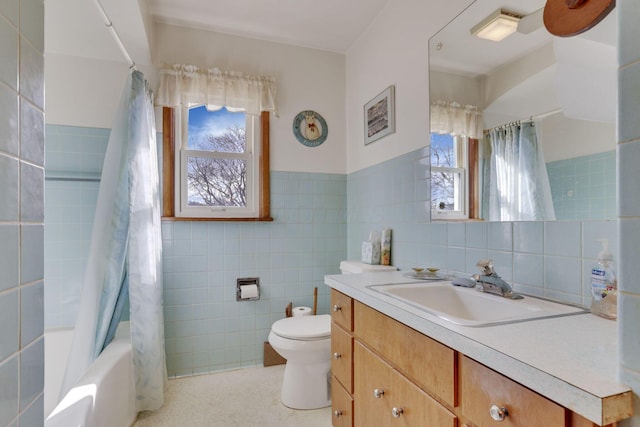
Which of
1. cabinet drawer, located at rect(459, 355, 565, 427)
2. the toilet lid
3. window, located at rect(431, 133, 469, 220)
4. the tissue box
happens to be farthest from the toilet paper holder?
cabinet drawer, located at rect(459, 355, 565, 427)

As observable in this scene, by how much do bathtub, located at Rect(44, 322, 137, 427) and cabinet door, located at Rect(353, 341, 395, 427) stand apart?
3.42 feet

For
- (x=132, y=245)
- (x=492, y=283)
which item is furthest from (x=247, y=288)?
(x=492, y=283)

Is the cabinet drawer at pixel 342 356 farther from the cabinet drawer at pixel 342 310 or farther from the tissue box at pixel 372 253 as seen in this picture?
the tissue box at pixel 372 253

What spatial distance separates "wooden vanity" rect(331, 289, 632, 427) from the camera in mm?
643

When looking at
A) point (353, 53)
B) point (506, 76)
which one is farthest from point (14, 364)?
point (353, 53)

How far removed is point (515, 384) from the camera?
2.18ft

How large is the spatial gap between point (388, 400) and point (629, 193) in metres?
0.93

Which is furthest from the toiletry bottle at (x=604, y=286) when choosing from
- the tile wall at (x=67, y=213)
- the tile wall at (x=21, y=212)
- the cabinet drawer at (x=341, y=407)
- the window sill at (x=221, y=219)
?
the tile wall at (x=67, y=213)

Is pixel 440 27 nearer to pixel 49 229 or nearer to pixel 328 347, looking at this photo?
pixel 328 347

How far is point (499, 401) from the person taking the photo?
2.30ft

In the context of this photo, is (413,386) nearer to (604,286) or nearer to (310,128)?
(604,286)

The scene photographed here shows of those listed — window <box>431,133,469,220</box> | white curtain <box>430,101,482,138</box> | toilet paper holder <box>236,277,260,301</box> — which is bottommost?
toilet paper holder <box>236,277,260,301</box>

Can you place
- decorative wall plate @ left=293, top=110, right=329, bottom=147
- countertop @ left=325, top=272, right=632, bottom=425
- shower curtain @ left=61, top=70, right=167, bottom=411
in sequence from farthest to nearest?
decorative wall plate @ left=293, top=110, right=329, bottom=147
shower curtain @ left=61, top=70, right=167, bottom=411
countertop @ left=325, top=272, right=632, bottom=425

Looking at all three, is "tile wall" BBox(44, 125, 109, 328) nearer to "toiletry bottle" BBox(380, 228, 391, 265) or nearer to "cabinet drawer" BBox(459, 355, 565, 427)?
"toiletry bottle" BBox(380, 228, 391, 265)
